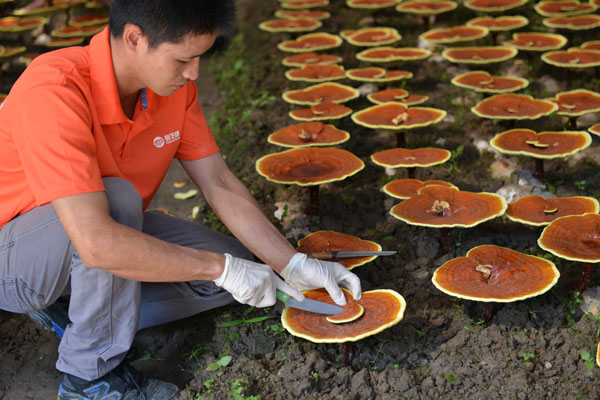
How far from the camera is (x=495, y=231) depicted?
4.54 m

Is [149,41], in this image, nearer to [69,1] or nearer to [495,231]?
[495,231]

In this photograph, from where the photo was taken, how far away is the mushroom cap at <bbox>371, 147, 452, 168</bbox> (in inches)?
186

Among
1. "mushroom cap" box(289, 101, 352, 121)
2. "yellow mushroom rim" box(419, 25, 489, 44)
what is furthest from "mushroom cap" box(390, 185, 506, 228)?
"yellow mushroom rim" box(419, 25, 489, 44)

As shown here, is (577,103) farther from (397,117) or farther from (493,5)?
(493,5)

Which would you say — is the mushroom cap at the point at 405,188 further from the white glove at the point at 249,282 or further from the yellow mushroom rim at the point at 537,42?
the yellow mushroom rim at the point at 537,42

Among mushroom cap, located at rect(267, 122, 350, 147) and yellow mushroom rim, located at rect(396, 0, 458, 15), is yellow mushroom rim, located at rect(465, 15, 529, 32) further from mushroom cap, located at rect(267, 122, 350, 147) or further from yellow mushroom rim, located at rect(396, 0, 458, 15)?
mushroom cap, located at rect(267, 122, 350, 147)

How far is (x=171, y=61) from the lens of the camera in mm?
Answer: 3062

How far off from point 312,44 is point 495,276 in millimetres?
4814

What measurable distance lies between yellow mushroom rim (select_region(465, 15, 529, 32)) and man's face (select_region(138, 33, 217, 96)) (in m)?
4.92

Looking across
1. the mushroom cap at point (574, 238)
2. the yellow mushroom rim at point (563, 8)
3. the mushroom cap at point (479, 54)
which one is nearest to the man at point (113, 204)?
the mushroom cap at point (574, 238)

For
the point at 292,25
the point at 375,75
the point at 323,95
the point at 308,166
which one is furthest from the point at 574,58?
the point at 292,25

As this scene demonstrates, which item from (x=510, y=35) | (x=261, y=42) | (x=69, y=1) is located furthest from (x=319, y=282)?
(x=69, y=1)

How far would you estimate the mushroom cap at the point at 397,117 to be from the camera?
5.19m

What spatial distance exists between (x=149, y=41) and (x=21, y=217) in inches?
48.5
